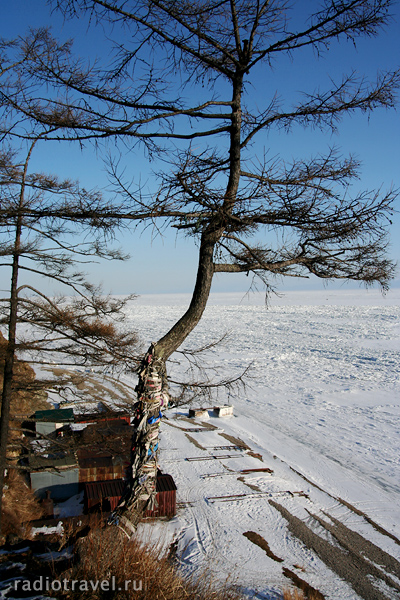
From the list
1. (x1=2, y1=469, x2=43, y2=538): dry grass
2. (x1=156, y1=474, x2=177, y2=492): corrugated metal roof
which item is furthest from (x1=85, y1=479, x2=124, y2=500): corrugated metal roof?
(x1=2, y1=469, x2=43, y2=538): dry grass

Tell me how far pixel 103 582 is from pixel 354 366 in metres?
31.4

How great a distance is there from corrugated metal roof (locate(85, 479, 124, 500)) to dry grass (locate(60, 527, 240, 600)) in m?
10.9

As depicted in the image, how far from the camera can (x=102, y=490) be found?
46.4 feet

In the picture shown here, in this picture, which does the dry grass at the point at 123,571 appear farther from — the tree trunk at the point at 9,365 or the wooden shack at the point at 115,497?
the wooden shack at the point at 115,497

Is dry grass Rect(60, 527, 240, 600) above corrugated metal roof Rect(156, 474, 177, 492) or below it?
above

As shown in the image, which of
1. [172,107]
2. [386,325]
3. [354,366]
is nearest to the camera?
[172,107]

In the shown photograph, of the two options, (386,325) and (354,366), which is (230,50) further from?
(386,325)

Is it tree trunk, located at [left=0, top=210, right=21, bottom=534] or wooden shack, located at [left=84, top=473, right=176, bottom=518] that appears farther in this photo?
wooden shack, located at [left=84, top=473, right=176, bottom=518]

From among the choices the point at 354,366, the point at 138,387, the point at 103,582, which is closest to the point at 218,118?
the point at 138,387

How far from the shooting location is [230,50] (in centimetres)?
395

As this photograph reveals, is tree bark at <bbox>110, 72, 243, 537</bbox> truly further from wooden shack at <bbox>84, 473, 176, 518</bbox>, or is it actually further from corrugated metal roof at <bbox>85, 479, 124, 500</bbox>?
corrugated metal roof at <bbox>85, 479, 124, 500</bbox>

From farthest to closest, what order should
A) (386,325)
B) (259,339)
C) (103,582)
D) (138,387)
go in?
(386,325) < (259,339) < (138,387) < (103,582)

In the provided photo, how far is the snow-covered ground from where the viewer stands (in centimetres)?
1098

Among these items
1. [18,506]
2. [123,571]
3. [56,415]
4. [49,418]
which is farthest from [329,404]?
[123,571]
